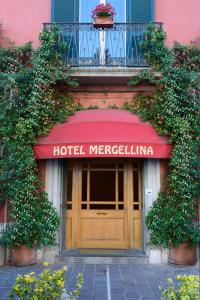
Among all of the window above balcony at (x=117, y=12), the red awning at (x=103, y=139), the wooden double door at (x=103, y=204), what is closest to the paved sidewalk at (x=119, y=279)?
the wooden double door at (x=103, y=204)

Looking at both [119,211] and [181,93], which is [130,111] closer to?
[181,93]

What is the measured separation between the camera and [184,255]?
8.20 metres

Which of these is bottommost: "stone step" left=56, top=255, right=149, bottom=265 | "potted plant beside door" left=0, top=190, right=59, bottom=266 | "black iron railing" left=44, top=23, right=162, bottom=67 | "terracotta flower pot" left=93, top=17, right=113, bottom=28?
"stone step" left=56, top=255, right=149, bottom=265

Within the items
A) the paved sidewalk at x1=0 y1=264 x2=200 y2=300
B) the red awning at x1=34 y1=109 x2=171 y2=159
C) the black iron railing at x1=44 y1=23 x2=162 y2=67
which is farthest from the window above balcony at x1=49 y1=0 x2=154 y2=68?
the paved sidewalk at x1=0 y1=264 x2=200 y2=300

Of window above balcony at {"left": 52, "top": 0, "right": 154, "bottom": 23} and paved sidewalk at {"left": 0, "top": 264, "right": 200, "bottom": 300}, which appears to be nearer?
paved sidewalk at {"left": 0, "top": 264, "right": 200, "bottom": 300}

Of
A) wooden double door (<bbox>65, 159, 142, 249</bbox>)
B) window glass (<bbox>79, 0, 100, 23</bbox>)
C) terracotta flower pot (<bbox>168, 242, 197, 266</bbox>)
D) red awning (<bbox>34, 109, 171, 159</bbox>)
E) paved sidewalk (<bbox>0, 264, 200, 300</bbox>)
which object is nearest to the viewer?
paved sidewalk (<bbox>0, 264, 200, 300</bbox>)

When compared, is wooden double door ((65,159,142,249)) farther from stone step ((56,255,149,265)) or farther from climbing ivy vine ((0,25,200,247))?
climbing ivy vine ((0,25,200,247))

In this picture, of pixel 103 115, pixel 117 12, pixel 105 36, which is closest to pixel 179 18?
pixel 117 12

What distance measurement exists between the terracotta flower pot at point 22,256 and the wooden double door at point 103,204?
4.35 ft

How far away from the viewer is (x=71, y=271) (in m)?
7.78

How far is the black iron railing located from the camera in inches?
370

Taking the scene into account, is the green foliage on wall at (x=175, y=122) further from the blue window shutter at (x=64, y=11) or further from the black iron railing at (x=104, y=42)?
the blue window shutter at (x=64, y=11)

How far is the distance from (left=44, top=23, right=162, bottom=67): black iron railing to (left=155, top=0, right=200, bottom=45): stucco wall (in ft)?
1.57

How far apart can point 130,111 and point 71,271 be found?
457 centimetres
